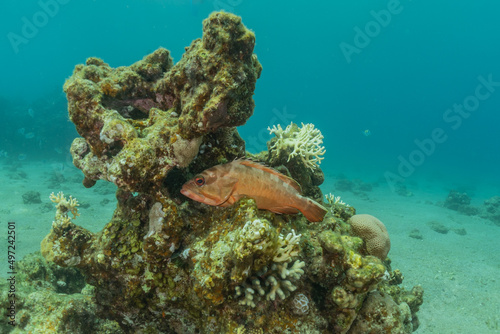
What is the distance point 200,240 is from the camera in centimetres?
319

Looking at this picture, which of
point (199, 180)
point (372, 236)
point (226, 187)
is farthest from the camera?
point (372, 236)

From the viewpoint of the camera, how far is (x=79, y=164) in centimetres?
367

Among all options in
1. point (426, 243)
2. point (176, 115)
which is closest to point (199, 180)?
point (176, 115)

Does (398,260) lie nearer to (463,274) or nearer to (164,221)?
(463,274)

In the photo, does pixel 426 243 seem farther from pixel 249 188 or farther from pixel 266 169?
pixel 249 188

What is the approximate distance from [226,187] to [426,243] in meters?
13.3

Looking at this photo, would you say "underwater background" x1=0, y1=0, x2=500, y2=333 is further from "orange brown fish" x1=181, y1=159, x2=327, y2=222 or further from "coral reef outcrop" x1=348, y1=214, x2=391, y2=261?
"orange brown fish" x1=181, y1=159, x2=327, y2=222

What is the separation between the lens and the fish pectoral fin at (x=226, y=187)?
9.69 feet

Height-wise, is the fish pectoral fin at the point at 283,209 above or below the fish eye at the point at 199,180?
above

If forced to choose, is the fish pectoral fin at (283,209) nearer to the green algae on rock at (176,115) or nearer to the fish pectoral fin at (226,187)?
the fish pectoral fin at (226,187)

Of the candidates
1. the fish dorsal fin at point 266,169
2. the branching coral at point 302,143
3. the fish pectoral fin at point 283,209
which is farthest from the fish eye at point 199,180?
the branching coral at point 302,143

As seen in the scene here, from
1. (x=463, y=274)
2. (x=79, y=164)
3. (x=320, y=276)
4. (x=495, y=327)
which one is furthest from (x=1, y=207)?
(x=463, y=274)

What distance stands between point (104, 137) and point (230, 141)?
5.35 ft

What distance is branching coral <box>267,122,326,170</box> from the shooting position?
4469 mm
